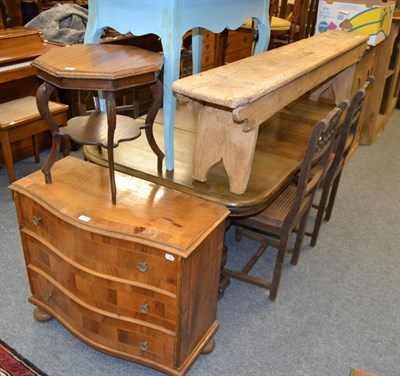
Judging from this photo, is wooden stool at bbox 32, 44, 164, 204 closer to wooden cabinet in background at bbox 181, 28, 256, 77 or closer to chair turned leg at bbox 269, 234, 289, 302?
chair turned leg at bbox 269, 234, 289, 302

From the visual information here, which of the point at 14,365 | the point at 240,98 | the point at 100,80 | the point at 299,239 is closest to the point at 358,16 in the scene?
the point at 299,239

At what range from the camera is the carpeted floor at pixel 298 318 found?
5.72 ft

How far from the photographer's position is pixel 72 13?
10.6 feet

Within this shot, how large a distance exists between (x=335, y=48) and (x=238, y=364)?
153 centimetres

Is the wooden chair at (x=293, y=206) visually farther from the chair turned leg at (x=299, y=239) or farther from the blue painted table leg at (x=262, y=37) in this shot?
the blue painted table leg at (x=262, y=37)

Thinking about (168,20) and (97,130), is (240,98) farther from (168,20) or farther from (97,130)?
(97,130)

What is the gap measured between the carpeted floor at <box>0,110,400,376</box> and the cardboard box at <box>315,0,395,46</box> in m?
1.30

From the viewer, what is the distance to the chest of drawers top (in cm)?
136

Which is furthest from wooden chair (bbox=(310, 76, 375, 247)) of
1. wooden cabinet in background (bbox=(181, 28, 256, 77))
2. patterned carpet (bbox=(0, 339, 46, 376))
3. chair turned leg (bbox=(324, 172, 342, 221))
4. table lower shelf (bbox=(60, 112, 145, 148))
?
wooden cabinet in background (bbox=(181, 28, 256, 77))

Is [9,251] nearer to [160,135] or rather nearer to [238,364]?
[160,135]

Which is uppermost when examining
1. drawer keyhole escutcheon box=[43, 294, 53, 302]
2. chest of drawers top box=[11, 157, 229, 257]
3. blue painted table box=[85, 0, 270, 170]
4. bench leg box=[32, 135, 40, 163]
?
blue painted table box=[85, 0, 270, 170]

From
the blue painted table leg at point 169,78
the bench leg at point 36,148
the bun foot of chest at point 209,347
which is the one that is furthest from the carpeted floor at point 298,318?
the blue painted table leg at point 169,78

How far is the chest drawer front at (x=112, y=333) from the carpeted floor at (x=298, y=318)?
5.4 inches

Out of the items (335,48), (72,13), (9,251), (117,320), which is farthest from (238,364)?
(72,13)
